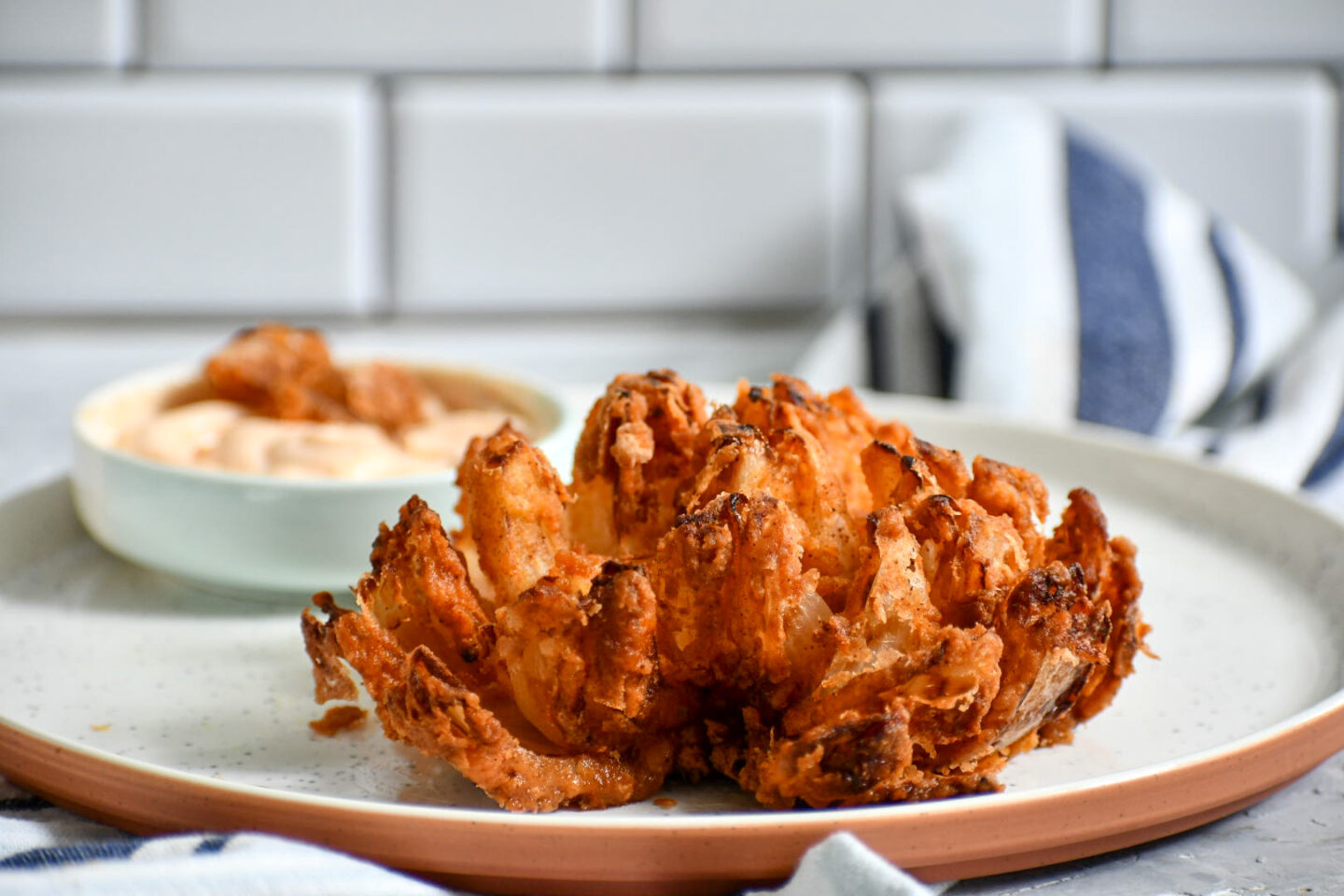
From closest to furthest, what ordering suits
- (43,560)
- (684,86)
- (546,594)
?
1. (546,594)
2. (43,560)
3. (684,86)

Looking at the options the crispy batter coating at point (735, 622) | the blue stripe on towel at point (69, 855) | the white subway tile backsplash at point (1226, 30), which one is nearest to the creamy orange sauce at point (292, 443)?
the crispy batter coating at point (735, 622)

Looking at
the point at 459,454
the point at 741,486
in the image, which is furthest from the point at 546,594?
the point at 459,454

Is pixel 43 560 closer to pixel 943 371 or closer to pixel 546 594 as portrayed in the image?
pixel 546 594

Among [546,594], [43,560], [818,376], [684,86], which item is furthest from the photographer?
[684,86]

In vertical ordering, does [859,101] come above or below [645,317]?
above

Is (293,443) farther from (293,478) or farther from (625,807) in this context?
(625,807)

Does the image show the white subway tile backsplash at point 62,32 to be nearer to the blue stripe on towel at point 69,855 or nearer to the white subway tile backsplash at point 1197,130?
the white subway tile backsplash at point 1197,130

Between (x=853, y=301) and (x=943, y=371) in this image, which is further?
(x=853, y=301)

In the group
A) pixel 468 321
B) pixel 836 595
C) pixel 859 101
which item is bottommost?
pixel 468 321
